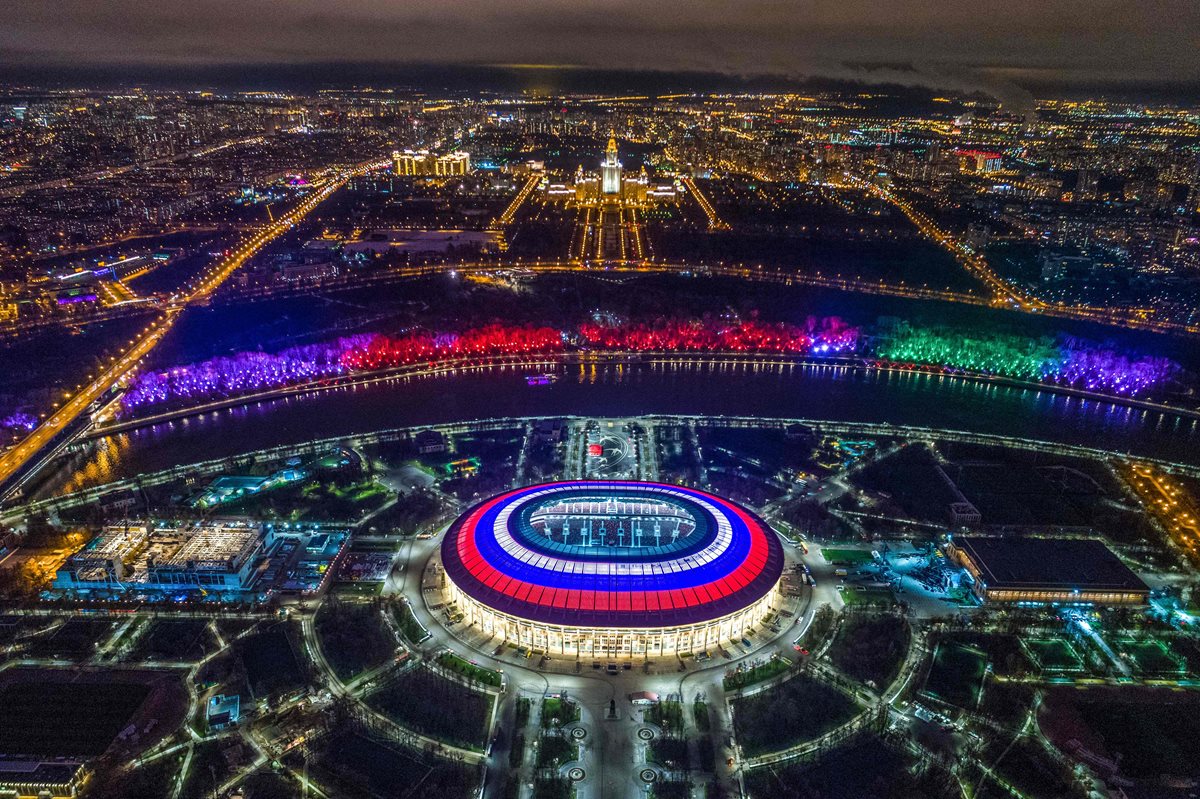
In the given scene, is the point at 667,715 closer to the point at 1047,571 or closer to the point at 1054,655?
the point at 1054,655

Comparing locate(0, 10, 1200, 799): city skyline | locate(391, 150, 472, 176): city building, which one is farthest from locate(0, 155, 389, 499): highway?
locate(391, 150, 472, 176): city building

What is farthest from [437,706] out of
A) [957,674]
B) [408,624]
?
[957,674]

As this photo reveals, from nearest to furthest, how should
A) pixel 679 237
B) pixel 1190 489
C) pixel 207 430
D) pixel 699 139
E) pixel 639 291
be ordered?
pixel 1190 489 < pixel 207 430 < pixel 639 291 < pixel 679 237 < pixel 699 139

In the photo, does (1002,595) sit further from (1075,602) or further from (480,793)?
(480,793)

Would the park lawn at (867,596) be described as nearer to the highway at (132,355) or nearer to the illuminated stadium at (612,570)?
the illuminated stadium at (612,570)

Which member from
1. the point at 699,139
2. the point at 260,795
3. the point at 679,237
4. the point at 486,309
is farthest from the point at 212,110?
the point at 260,795

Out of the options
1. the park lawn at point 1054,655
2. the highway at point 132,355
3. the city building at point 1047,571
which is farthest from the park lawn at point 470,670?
the highway at point 132,355
